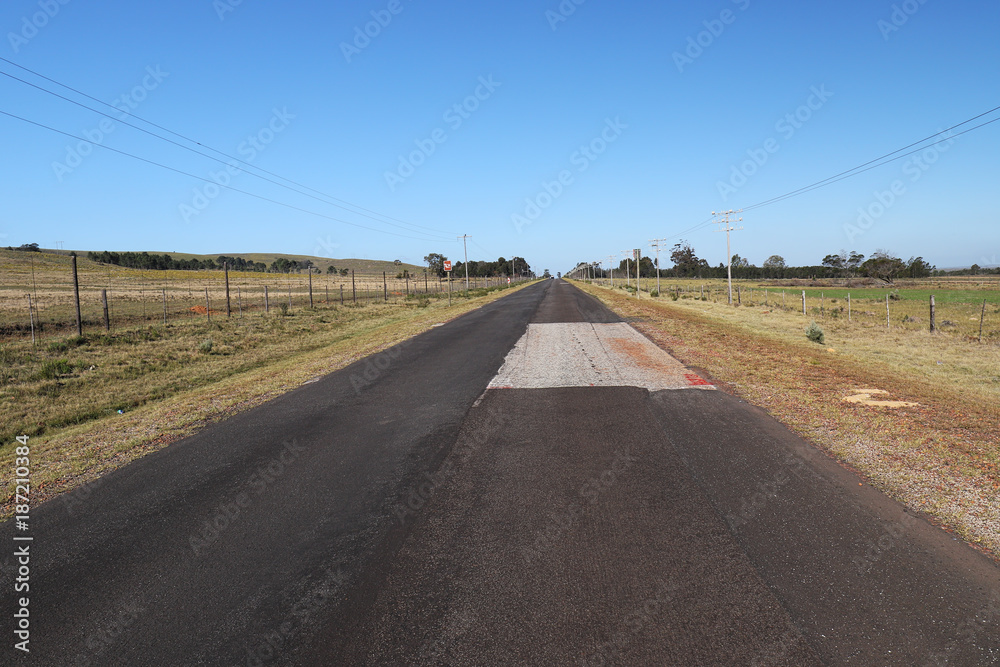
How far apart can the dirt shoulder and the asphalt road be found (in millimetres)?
398

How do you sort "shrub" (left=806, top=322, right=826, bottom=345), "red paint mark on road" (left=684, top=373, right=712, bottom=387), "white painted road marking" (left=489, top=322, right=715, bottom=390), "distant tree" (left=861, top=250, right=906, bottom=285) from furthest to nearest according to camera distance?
1. "distant tree" (left=861, top=250, right=906, bottom=285)
2. "shrub" (left=806, top=322, right=826, bottom=345)
3. "white painted road marking" (left=489, top=322, right=715, bottom=390)
4. "red paint mark on road" (left=684, top=373, right=712, bottom=387)

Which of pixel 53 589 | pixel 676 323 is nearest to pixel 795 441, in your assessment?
pixel 53 589

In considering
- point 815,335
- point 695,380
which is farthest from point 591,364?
point 815,335

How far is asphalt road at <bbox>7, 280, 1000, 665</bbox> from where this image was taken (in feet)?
9.45

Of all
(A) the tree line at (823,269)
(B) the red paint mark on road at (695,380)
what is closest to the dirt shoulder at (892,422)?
(B) the red paint mark on road at (695,380)

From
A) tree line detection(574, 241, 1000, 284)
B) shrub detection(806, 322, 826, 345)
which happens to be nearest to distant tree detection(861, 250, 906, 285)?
tree line detection(574, 241, 1000, 284)

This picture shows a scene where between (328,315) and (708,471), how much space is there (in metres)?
25.6

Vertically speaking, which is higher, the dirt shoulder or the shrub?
the shrub

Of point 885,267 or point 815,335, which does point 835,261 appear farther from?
point 815,335

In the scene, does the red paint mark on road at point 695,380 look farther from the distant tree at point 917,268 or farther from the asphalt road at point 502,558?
the distant tree at point 917,268

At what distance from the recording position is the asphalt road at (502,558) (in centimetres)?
288

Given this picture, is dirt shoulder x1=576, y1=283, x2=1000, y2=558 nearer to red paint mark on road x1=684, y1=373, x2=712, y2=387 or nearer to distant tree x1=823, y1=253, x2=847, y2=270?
red paint mark on road x1=684, y1=373, x2=712, y2=387

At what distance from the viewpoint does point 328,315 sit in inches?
1107

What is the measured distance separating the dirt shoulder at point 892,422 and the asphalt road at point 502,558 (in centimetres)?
40
